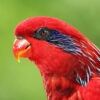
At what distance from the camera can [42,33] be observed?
2223 mm

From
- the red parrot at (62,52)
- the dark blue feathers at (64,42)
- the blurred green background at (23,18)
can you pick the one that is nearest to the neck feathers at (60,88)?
the red parrot at (62,52)

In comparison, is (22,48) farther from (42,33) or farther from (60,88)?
(60,88)

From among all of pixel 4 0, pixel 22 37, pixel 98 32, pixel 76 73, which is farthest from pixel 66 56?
pixel 4 0

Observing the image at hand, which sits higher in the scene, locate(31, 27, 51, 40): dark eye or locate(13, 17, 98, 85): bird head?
locate(31, 27, 51, 40): dark eye

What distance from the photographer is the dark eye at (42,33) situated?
7.27 ft

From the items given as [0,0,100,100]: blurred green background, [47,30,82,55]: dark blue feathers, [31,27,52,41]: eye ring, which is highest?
[31,27,52,41]: eye ring

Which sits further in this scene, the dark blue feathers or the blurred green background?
the blurred green background

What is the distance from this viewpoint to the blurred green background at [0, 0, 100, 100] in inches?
169

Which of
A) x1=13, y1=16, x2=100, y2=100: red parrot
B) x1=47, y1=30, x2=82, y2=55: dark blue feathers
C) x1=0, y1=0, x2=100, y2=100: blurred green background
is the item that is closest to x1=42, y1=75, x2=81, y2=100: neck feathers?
x1=13, y1=16, x2=100, y2=100: red parrot

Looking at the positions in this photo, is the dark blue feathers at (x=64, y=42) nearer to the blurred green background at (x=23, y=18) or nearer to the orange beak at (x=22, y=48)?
the orange beak at (x=22, y=48)

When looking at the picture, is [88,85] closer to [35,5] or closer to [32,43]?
[32,43]

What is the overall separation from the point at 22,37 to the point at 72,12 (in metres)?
2.17

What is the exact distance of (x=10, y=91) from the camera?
14.6 ft

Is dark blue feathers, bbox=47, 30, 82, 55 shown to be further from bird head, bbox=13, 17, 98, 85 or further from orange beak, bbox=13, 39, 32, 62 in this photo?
orange beak, bbox=13, 39, 32, 62
